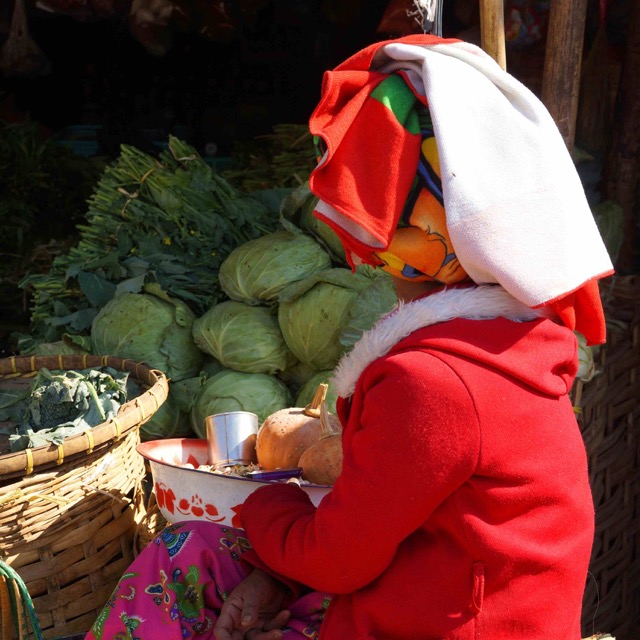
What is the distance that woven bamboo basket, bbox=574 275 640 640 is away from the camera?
11.5ft

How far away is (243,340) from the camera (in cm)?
348

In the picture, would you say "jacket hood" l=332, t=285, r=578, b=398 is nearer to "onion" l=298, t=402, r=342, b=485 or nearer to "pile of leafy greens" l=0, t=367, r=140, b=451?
"onion" l=298, t=402, r=342, b=485

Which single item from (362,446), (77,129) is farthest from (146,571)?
(77,129)

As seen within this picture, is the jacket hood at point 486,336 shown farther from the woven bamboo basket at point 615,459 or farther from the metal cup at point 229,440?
the woven bamboo basket at point 615,459

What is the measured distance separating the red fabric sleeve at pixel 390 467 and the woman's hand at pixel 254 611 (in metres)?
0.19

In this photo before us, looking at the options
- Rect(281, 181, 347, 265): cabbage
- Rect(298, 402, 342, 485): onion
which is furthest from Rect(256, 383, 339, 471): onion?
Rect(281, 181, 347, 265): cabbage

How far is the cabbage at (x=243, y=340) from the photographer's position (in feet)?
11.4

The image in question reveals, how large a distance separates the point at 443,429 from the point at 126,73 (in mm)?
5839

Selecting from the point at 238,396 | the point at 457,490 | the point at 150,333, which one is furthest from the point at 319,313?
the point at 457,490

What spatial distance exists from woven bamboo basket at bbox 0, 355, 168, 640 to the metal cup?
22 cm

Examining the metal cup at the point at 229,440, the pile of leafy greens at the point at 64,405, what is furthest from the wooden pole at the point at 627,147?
the pile of leafy greens at the point at 64,405

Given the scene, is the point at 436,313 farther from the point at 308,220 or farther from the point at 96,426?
the point at 308,220

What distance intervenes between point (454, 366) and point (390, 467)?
20 cm

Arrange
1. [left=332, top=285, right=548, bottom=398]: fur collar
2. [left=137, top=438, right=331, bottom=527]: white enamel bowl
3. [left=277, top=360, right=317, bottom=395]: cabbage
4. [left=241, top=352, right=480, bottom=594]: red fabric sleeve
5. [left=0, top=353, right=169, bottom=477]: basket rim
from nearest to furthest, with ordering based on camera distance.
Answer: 1. [left=241, top=352, right=480, bottom=594]: red fabric sleeve
2. [left=332, top=285, right=548, bottom=398]: fur collar
3. [left=0, top=353, right=169, bottom=477]: basket rim
4. [left=137, top=438, right=331, bottom=527]: white enamel bowl
5. [left=277, top=360, right=317, bottom=395]: cabbage
